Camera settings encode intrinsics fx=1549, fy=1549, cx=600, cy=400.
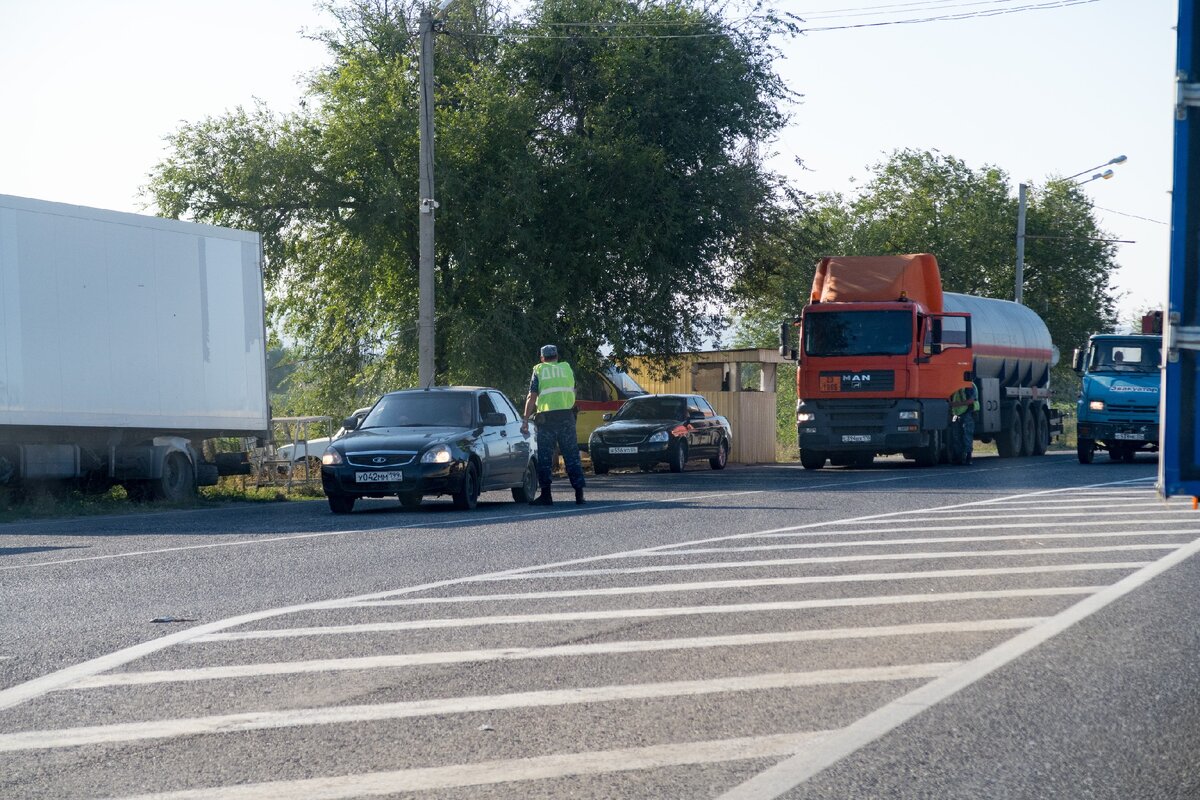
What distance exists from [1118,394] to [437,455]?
1759cm

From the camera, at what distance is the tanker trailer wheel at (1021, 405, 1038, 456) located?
119 ft

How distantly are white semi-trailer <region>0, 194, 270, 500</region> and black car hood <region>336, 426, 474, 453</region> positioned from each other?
3459 millimetres

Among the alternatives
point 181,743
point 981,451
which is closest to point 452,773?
point 181,743

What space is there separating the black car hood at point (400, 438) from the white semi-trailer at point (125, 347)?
346 centimetres

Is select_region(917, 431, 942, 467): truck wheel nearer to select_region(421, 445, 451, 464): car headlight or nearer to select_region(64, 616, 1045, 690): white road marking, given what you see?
select_region(421, 445, 451, 464): car headlight

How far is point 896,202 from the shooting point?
239 ft

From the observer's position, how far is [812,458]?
1159 inches

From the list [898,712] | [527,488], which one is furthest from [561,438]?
[898,712]

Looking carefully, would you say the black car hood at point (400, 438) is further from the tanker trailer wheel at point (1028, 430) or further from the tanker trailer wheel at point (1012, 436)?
the tanker trailer wheel at point (1028, 430)

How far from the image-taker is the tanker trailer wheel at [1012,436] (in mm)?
35375

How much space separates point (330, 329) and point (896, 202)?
45.1 meters

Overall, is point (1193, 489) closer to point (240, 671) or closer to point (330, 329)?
point (240, 671)

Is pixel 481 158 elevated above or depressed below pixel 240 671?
A: above

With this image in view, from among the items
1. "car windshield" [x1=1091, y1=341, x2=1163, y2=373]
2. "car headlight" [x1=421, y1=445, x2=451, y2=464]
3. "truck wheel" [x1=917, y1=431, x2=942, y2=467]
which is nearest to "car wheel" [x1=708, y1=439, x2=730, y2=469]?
"truck wheel" [x1=917, y1=431, x2=942, y2=467]
